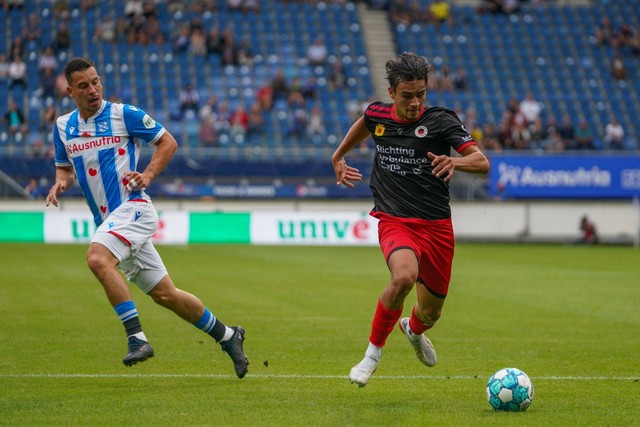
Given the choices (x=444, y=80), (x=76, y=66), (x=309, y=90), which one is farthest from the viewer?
(x=444, y=80)

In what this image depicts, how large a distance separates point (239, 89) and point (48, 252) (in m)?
12.2

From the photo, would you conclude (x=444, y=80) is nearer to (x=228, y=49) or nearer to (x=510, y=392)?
(x=228, y=49)

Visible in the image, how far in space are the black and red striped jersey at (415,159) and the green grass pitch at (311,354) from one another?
1.38 metres

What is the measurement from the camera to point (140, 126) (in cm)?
890

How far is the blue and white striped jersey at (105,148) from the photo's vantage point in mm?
8789

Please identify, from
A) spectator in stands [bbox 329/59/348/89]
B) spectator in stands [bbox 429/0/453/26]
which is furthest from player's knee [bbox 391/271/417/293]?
spectator in stands [bbox 429/0/453/26]

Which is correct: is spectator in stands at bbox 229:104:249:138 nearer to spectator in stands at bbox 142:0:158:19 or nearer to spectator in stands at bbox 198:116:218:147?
spectator in stands at bbox 198:116:218:147

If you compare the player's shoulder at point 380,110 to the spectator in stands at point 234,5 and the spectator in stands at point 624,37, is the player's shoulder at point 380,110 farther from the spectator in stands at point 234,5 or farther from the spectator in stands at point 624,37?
the spectator in stands at point 624,37

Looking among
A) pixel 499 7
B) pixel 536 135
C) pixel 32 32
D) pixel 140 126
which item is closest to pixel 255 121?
pixel 32 32

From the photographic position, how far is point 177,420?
7.07 metres

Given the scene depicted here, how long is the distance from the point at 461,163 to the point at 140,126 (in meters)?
2.60

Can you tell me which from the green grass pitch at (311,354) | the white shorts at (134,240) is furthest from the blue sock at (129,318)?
the green grass pitch at (311,354)

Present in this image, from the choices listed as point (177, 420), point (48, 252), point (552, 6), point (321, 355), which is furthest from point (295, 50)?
point (177, 420)

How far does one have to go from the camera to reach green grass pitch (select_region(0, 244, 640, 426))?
7.46 meters
